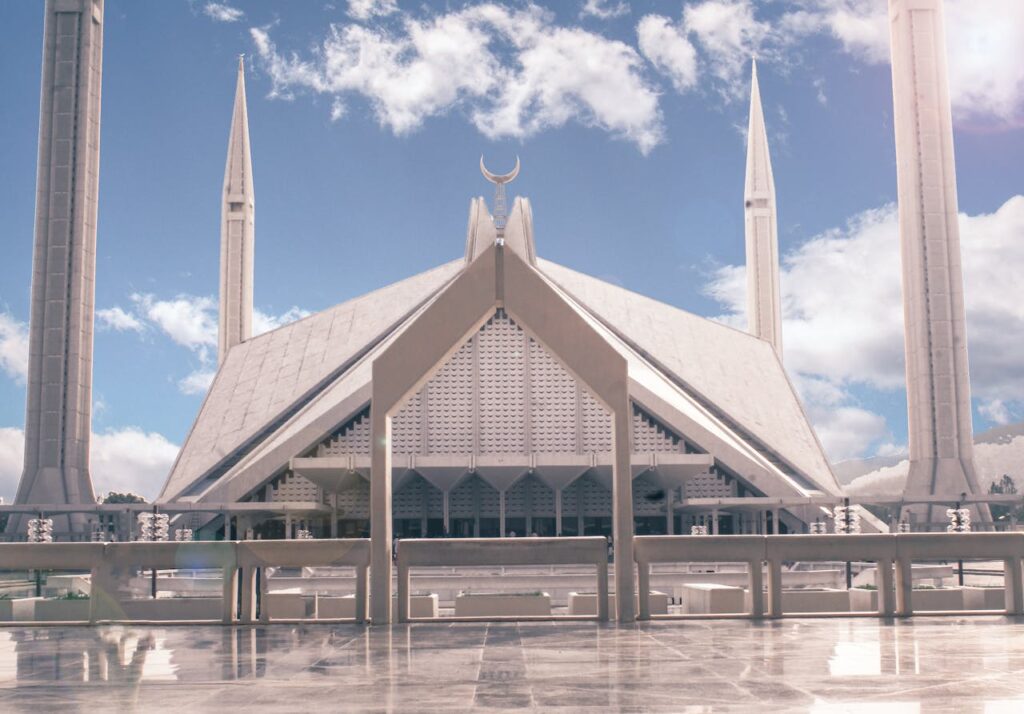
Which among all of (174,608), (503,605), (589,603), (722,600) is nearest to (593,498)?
(722,600)

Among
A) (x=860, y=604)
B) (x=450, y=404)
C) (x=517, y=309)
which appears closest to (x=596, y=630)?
(x=517, y=309)

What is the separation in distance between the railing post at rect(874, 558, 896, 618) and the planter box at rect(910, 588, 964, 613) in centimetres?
450

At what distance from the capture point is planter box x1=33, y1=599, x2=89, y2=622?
42.7 ft

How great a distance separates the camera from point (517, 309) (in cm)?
1077

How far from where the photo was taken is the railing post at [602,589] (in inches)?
408

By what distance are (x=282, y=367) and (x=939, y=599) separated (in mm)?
30288

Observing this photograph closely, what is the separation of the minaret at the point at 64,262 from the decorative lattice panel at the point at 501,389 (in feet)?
43.0

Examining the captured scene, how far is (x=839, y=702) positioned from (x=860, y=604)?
10.5 metres

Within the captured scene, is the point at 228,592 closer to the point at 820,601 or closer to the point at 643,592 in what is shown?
the point at 643,592

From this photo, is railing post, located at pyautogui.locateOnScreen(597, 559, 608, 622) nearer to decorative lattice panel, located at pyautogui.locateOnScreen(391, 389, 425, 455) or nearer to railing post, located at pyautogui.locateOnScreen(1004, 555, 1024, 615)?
railing post, located at pyautogui.locateOnScreen(1004, 555, 1024, 615)

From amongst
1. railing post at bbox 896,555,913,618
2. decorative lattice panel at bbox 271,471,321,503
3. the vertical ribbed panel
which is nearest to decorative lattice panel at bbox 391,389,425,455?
the vertical ribbed panel

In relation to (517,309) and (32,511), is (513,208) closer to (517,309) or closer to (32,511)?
(32,511)

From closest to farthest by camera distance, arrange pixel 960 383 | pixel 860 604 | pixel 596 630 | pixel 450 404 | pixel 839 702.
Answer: pixel 839 702 → pixel 596 630 → pixel 860 604 → pixel 450 404 → pixel 960 383

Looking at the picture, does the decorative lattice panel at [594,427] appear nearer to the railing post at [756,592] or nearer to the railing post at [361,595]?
the railing post at [756,592]
